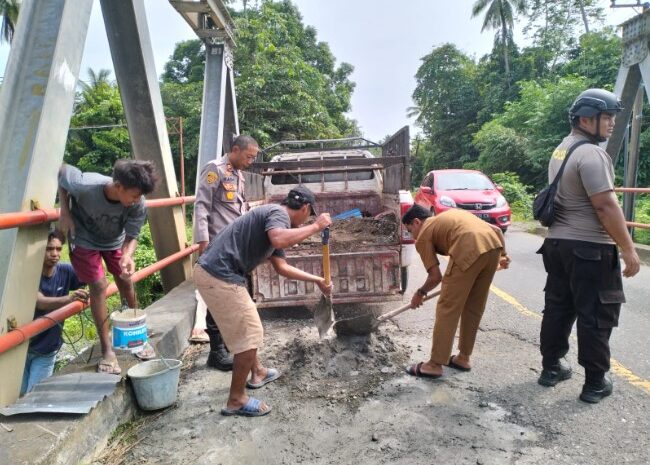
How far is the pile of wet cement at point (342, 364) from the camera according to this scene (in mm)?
3197

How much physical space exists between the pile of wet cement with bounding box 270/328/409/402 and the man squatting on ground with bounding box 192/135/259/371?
0.57 metres

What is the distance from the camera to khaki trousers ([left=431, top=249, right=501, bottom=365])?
3.19 m

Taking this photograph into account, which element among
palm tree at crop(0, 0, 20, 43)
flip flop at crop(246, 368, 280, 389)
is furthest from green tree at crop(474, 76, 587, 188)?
palm tree at crop(0, 0, 20, 43)

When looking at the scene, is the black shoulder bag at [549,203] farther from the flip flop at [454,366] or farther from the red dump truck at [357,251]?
the red dump truck at [357,251]

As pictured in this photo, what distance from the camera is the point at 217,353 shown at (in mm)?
3609

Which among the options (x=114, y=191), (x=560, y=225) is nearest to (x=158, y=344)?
(x=114, y=191)

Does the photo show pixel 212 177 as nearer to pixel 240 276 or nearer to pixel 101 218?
pixel 101 218

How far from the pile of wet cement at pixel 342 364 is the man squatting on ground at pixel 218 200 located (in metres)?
0.57

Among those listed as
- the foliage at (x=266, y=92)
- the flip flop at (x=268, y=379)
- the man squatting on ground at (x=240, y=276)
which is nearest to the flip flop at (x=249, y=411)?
the man squatting on ground at (x=240, y=276)

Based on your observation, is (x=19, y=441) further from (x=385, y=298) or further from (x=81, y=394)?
(x=385, y=298)

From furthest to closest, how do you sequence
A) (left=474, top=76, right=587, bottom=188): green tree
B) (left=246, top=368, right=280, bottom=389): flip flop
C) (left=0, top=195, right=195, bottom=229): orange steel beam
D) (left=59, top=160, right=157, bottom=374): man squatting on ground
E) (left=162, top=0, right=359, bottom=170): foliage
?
1. (left=474, top=76, right=587, bottom=188): green tree
2. (left=162, top=0, right=359, bottom=170): foliage
3. (left=246, top=368, right=280, bottom=389): flip flop
4. (left=59, top=160, right=157, bottom=374): man squatting on ground
5. (left=0, top=195, right=195, bottom=229): orange steel beam

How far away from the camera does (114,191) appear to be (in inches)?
108

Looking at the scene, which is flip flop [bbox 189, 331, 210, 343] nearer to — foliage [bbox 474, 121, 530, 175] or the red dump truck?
the red dump truck

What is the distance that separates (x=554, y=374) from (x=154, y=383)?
2.63m
